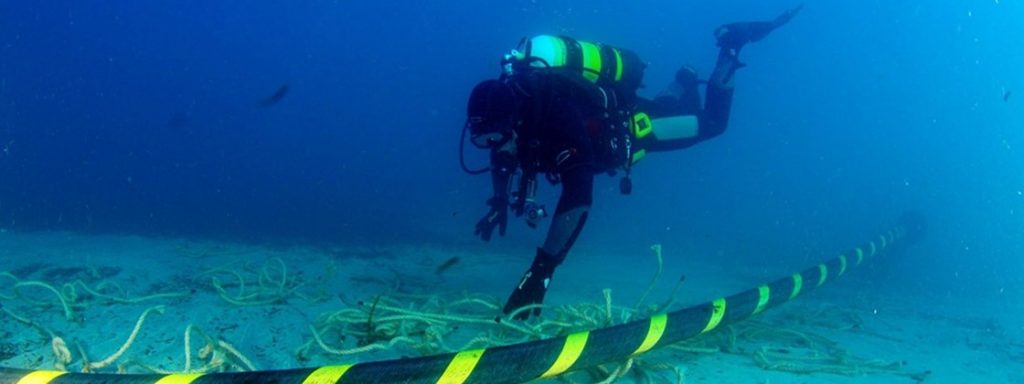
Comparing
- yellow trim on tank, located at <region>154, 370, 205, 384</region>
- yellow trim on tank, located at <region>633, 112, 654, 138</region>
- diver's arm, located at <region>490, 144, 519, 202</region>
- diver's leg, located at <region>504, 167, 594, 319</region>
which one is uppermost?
yellow trim on tank, located at <region>633, 112, 654, 138</region>

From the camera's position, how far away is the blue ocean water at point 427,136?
17.8 m

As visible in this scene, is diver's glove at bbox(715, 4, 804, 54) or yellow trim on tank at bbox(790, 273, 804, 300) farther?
diver's glove at bbox(715, 4, 804, 54)

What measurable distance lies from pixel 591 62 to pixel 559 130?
178 cm

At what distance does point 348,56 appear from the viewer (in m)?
83.4

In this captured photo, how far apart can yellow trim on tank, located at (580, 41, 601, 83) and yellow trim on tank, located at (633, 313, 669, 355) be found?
10.7ft

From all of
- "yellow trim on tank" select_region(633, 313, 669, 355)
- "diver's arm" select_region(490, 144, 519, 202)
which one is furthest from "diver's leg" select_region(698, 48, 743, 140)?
"yellow trim on tank" select_region(633, 313, 669, 355)

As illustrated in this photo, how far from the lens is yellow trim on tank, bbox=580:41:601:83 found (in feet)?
17.6

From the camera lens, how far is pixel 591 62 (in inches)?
213

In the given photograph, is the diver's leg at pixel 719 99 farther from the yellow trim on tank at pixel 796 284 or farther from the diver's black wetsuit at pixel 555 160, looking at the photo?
the diver's black wetsuit at pixel 555 160

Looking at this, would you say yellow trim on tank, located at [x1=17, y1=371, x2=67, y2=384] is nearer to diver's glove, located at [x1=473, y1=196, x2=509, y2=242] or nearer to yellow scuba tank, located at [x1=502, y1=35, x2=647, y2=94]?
diver's glove, located at [x1=473, y1=196, x2=509, y2=242]

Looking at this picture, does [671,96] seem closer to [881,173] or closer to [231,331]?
[231,331]

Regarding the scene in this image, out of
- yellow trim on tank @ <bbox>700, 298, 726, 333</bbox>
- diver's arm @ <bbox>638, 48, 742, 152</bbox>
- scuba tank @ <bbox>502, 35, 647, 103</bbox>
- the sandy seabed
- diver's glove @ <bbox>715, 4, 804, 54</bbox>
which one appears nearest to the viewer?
the sandy seabed

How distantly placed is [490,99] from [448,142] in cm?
4693

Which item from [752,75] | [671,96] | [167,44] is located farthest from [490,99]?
[167,44]
